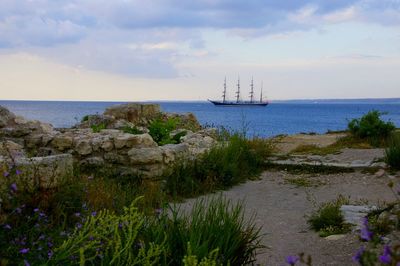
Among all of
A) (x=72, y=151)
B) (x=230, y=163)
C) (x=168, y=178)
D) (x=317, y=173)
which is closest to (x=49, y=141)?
(x=72, y=151)

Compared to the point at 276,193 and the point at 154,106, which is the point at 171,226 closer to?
the point at 276,193

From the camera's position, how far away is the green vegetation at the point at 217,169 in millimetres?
8328

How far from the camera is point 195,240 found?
3756mm

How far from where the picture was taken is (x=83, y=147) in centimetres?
863

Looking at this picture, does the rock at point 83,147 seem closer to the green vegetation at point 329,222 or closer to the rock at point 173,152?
the rock at point 173,152

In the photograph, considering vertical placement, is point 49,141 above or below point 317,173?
above

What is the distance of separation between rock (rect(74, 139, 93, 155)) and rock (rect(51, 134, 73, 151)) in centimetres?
20

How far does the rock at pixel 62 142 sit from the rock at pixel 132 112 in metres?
7.88

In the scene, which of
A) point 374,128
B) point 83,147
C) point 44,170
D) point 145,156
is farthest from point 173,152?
point 374,128

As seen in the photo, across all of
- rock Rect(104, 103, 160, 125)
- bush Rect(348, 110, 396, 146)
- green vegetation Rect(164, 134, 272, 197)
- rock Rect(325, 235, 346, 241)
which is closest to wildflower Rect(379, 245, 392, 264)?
rock Rect(325, 235, 346, 241)

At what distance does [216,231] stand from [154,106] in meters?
14.5

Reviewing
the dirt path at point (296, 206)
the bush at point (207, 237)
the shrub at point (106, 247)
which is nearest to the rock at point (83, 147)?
the dirt path at point (296, 206)

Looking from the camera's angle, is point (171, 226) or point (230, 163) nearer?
point (171, 226)

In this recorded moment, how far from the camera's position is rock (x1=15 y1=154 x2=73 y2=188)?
5469 mm
